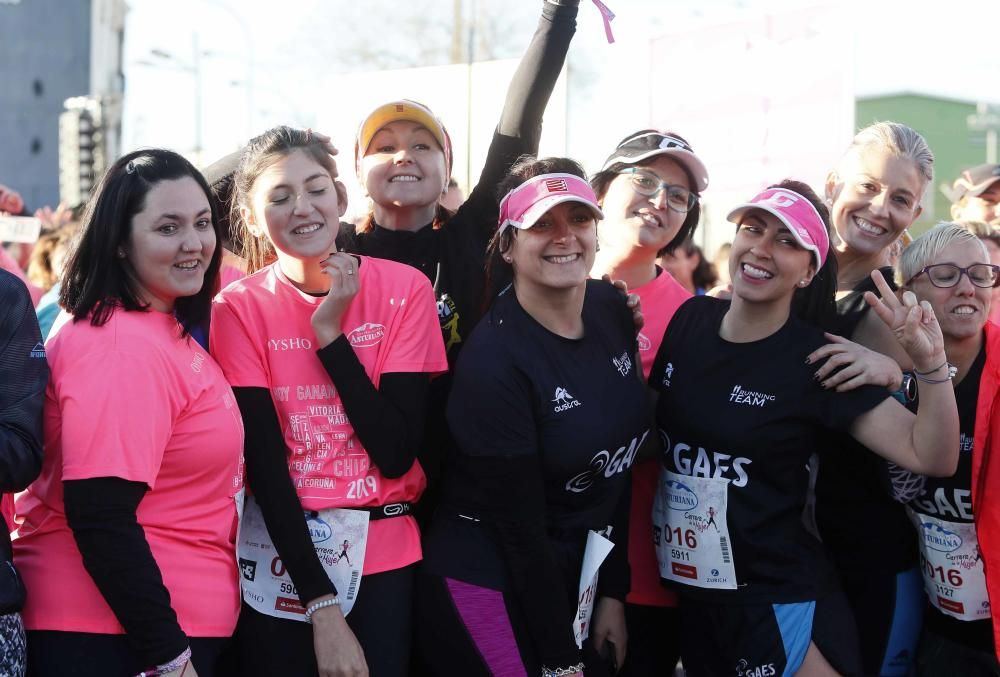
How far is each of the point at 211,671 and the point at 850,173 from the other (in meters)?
2.74

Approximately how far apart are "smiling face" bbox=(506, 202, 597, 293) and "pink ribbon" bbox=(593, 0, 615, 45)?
2.33 ft

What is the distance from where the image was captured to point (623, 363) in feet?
9.96

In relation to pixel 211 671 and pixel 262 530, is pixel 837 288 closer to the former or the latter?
pixel 262 530

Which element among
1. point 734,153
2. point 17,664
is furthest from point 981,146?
point 17,664

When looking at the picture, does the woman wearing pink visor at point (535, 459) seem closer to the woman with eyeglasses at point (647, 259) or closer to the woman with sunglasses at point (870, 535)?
the woman with eyeglasses at point (647, 259)

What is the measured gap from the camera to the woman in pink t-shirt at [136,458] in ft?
7.76

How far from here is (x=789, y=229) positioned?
116 inches

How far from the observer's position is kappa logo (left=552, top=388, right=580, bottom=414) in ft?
9.19

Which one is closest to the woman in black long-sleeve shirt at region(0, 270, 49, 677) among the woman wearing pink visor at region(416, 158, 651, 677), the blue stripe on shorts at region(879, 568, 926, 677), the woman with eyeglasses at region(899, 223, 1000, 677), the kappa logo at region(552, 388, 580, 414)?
the woman wearing pink visor at region(416, 158, 651, 677)

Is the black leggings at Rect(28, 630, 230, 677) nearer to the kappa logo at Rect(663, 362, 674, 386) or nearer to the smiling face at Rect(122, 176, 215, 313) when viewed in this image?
the smiling face at Rect(122, 176, 215, 313)

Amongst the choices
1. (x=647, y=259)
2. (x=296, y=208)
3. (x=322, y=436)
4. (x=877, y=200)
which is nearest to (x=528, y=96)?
(x=647, y=259)

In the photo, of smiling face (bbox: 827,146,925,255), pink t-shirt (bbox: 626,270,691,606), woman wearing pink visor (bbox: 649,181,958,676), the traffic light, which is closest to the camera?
woman wearing pink visor (bbox: 649,181,958,676)

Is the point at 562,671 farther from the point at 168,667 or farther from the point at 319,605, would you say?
the point at 168,667

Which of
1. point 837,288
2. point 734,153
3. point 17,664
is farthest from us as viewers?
point 734,153
